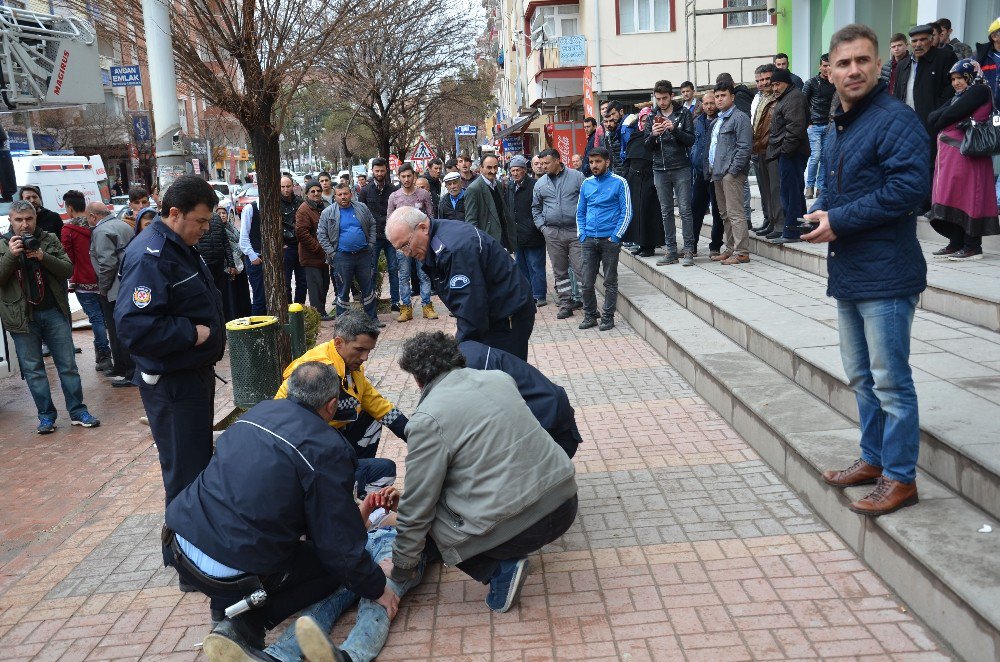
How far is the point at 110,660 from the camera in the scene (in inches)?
152

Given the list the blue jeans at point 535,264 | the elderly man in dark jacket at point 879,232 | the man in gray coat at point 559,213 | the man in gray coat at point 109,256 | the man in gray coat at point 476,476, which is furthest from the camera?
the blue jeans at point 535,264

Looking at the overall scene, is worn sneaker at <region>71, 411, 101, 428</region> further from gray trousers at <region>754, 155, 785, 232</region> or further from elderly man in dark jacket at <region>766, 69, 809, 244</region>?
gray trousers at <region>754, 155, 785, 232</region>

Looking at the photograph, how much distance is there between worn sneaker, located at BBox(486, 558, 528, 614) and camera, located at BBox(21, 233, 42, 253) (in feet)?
19.3

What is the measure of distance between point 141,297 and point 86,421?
4459 millimetres

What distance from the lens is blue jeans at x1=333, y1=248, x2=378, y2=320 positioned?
1119cm

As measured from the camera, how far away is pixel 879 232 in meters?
3.69

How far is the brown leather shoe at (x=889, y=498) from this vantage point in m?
3.90

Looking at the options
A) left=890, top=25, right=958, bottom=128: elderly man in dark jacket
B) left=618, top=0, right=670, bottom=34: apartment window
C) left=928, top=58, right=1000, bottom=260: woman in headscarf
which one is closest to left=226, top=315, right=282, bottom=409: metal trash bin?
left=928, top=58, right=1000, bottom=260: woman in headscarf

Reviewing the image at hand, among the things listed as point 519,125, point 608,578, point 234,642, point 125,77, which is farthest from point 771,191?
point 519,125

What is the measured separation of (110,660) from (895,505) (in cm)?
360

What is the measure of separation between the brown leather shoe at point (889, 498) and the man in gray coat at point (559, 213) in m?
6.78

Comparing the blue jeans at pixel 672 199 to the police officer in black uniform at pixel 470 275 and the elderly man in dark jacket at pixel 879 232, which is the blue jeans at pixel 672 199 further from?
the elderly man in dark jacket at pixel 879 232

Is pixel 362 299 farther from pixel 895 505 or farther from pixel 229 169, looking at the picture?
pixel 229 169

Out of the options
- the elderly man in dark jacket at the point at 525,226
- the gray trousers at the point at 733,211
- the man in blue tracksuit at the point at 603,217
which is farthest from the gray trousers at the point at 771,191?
the elderly man in dark jacket at the point at 525,226
